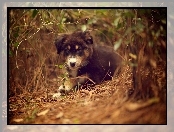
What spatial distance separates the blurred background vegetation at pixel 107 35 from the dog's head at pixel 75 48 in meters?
0.05

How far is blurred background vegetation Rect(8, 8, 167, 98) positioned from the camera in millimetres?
3885

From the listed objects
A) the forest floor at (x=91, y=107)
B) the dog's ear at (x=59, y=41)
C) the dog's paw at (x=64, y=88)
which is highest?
the dog's ear at (x=59, y=41)

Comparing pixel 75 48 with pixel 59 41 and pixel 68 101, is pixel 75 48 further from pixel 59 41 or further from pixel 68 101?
pixel 68 101

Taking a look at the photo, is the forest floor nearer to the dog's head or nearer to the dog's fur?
the dog's fur

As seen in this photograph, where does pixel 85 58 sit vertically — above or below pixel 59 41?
below

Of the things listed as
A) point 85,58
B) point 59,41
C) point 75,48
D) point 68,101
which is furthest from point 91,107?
point 59,41

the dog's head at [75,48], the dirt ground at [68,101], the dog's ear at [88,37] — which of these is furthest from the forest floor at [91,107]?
the dog's ear at [88,37]

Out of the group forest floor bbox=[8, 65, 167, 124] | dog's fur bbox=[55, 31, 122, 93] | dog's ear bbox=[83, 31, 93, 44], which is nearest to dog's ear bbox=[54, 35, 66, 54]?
dog's fur bbox=[55, 31, 122, 93]

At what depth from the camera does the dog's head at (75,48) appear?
389 cm

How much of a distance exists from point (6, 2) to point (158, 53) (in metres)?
1.43

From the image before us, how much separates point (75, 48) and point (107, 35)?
0.31 m

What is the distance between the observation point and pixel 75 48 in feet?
12.8

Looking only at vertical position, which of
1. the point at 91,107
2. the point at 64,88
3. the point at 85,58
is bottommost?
the point at 91,107

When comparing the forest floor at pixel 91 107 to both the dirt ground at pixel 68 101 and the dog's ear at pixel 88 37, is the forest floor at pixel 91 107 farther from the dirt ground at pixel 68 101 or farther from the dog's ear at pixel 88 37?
the dog's ear at pixel 88 37
